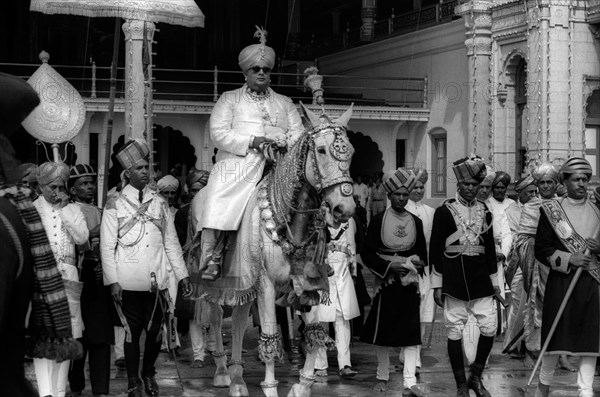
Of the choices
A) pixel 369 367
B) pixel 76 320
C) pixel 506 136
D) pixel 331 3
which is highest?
pixel 331 3

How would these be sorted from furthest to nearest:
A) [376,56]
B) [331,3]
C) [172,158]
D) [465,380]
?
[331,3] → [172,158] → [376,56] → [465,380]

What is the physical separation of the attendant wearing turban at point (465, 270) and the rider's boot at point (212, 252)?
1880mm

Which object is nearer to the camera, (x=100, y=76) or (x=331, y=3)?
(x=100, y=76)

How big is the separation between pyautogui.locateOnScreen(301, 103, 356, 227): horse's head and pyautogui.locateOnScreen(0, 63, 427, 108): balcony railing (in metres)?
17.1

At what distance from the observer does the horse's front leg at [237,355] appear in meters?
8.21

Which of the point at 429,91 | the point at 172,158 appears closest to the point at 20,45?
the point at 172,158

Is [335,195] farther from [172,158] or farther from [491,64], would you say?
[172,158]

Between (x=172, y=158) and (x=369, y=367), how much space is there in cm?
1947

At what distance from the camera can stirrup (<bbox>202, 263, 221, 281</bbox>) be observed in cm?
831

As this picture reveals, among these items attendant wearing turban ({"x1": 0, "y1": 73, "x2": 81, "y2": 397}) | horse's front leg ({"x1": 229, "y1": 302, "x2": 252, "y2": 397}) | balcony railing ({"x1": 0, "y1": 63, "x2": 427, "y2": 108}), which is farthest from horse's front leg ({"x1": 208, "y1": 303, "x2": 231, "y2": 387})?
balcony railing ({"x1": 0, "y1": 63, "x2": 427, "y2": 108})

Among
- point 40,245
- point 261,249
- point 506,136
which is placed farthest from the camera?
point 506,136

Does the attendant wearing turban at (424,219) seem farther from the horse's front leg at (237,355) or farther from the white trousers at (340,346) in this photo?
the horse's front leg at (237,355)

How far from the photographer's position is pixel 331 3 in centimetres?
3167

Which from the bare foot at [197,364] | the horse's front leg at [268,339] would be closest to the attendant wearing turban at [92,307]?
the horse's front leg at [268,339]
